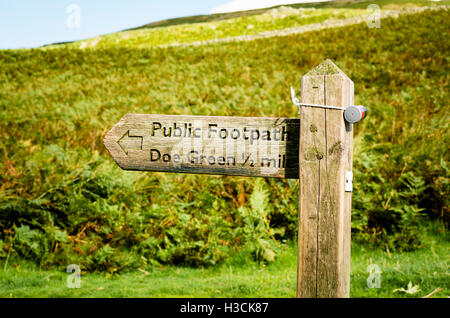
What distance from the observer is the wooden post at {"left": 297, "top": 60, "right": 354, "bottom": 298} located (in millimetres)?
1711

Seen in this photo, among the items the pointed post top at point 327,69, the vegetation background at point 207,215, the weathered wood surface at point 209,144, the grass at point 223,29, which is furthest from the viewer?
the grass at point 223,29

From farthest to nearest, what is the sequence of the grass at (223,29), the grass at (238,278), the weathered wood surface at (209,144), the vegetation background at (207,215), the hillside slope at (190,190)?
the grass at (223,29) < the hillside slope at (190,190) < the vegetation background at (207,215) < the grass at (238,278) < the weathered wood surface at (209,144)

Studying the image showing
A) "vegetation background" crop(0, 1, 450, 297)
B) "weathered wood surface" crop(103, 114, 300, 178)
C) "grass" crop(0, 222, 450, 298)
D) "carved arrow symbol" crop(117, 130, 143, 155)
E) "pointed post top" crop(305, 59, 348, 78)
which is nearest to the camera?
"pointed post top" crop(305, 59, 348, 78)

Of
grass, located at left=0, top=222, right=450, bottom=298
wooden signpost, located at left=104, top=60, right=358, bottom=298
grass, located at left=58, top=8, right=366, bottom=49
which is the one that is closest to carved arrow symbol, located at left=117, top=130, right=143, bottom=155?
wooden signpost, located at left=104, top=60, right=358, bottom=298

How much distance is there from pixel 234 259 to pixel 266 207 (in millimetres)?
864

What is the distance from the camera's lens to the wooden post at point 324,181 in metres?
1.71

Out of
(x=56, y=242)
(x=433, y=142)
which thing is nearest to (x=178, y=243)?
(x=56, y=242)

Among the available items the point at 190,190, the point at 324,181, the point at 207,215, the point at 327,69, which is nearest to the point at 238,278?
the point at 207,215

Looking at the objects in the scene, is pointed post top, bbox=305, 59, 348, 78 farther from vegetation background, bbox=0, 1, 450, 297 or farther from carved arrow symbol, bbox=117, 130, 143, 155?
vegetation background, bbox=0, 1, 450, 297

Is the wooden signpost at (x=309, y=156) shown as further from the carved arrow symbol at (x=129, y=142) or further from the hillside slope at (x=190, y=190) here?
the hillside slope at (x=190, y=190)

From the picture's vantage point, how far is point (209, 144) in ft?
6.36

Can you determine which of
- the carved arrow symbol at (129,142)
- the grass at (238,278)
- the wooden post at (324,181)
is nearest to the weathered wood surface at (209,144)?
the carved arrow symbol at (129,142)

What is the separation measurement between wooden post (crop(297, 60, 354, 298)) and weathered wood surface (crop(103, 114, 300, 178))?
0.11 meters

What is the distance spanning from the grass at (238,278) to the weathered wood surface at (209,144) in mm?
1915
